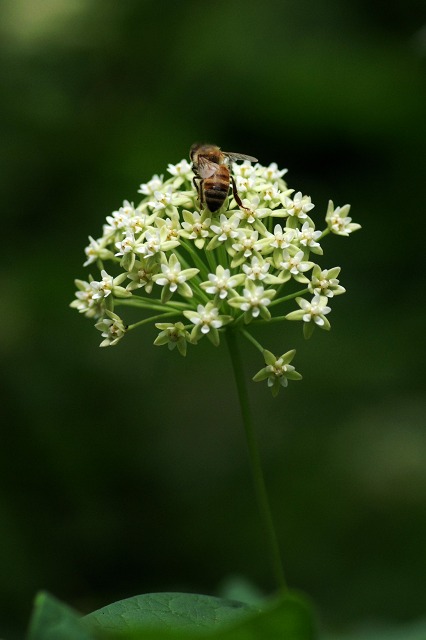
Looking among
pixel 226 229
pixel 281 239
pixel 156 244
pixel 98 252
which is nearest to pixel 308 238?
pixel 281 239

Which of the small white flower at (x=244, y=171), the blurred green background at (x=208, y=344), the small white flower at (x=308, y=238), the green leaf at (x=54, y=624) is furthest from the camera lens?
the blurred green background at (x=208, y=344)

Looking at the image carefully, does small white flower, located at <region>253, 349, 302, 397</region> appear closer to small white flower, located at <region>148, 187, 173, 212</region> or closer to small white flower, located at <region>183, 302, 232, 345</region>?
small white flower, located at <region>183, 302, 232, 345</region>

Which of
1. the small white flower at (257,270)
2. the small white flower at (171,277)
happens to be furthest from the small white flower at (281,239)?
the small white flower at (171,277)

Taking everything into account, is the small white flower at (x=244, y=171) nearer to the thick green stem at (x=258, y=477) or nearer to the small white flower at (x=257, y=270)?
the small white flower at (x=257, y=270)

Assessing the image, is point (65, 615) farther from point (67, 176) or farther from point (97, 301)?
point (67, 176)

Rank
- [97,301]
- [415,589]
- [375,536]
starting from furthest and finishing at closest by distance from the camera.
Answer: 1. [375,536]
2. [415,589]
3. [97,301]

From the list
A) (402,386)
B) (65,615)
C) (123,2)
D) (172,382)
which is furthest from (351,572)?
(123,2)

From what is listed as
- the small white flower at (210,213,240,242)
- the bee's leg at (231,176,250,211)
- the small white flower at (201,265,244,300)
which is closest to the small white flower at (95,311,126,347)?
the small white flower at (201,265,244,300)

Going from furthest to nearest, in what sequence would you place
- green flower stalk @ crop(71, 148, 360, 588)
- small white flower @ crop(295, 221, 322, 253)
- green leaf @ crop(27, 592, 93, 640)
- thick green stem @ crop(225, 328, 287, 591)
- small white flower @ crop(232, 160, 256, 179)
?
small white flower @ crop(232, 160, 256, 179), small white flower @ crop(295, 221, 322, 253), green flower stalk @ crop(71, 148, 360, 588), thick green stem @ crop(225, 328, 287, 591), green leaf @ crop(27, 592, 93, 640)
